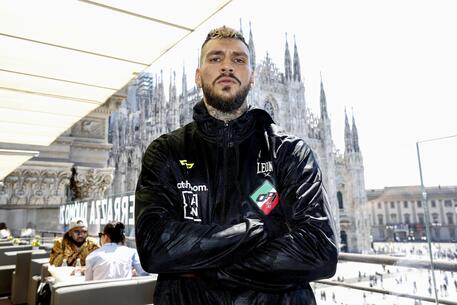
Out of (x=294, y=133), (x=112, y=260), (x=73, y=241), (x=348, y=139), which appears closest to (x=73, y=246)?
(x=73, y=241)

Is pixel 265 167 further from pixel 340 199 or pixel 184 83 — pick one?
pixel 340 199

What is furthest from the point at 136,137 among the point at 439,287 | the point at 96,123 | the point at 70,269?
the point at 439,287

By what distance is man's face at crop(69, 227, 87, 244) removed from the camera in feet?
12.8

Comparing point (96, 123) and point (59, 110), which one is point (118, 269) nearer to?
point (59, 110)

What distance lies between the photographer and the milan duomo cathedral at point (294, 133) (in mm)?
30844

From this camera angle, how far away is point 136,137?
110 ft

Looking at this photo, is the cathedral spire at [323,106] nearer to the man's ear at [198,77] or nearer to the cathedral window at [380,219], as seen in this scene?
the cathedral window at [380,219]

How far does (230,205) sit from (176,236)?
124mm

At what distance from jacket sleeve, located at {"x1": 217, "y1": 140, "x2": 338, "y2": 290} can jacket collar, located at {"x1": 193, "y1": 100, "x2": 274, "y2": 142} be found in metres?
0.10

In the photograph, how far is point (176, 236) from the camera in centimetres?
67

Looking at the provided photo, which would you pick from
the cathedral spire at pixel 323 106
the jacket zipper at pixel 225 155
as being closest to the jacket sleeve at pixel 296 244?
the jacket zipper at pixel 225 155

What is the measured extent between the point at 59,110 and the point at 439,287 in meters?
3.04

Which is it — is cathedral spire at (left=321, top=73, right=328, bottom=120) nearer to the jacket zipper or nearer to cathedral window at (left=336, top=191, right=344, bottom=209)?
cathedral window at (left=336, top=191, right=344, bottom=209)

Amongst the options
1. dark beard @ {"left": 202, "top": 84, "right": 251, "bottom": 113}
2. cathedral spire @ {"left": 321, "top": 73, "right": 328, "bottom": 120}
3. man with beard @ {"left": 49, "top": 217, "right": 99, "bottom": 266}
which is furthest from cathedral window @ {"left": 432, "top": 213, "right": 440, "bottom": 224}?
cathedral spire @ {"left": 321, "top": 73, "right": 328, "bottom": 120}
